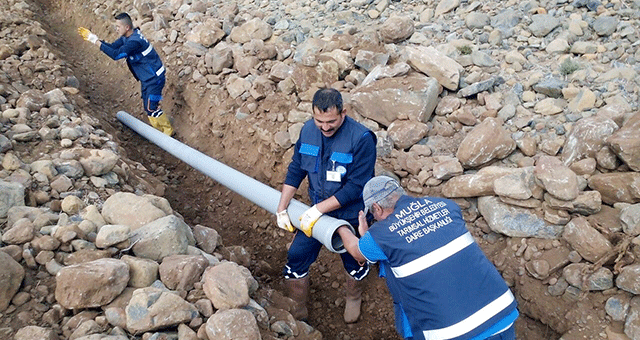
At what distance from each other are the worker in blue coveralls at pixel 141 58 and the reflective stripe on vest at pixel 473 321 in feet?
14.8

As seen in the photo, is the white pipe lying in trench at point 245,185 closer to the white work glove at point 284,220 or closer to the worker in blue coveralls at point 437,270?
the white work glove at point 284,220

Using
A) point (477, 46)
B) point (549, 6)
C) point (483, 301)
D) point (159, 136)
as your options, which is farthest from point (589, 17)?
point (159, 136)

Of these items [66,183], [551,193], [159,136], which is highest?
[66,183]

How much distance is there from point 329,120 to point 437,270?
3.90ft

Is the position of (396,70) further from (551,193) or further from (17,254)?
(17,254)

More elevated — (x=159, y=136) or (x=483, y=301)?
(x=483, y=301)

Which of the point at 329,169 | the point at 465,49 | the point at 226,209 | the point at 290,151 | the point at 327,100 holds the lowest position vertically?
the point at 226,209

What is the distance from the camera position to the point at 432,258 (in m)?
2.42

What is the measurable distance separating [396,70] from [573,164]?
190cm

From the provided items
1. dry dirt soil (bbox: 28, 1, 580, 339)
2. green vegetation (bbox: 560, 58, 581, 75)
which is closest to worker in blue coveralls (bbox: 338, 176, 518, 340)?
dry dirt soil (bbox: 28, 1, 580, 339)

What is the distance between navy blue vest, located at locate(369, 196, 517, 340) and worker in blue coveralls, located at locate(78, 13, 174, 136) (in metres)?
4.09

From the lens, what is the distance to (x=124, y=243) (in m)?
2.93

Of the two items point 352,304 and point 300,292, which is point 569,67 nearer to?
point 352,304

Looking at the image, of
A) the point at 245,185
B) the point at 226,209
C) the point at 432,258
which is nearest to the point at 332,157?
the point at 432,258
